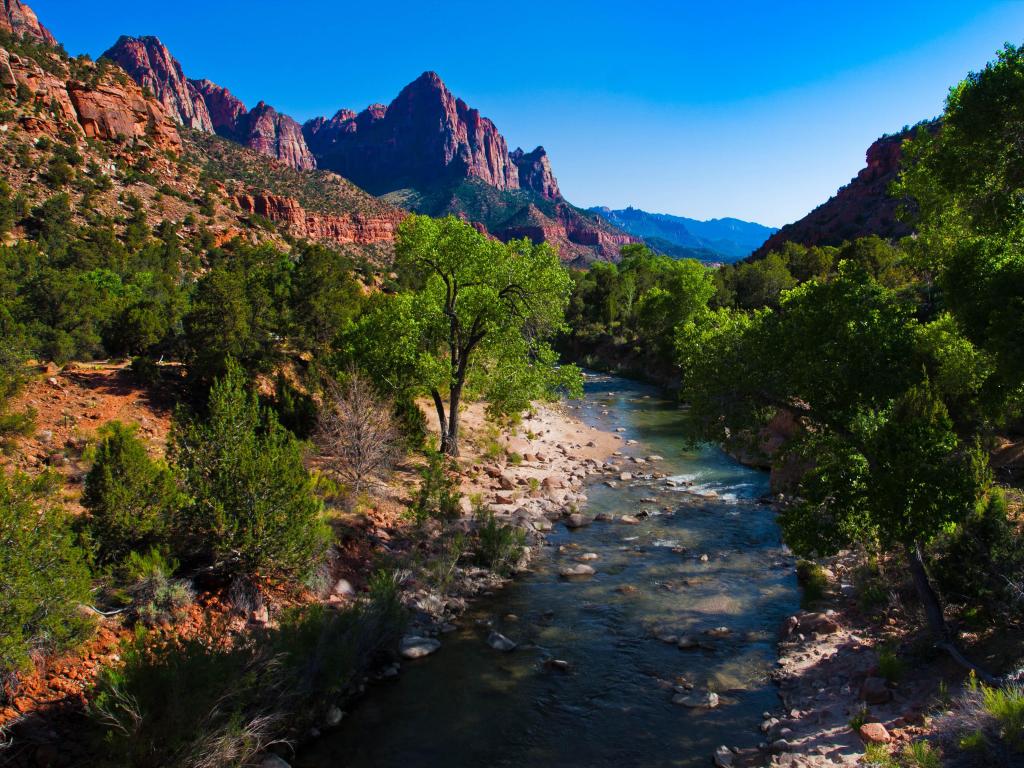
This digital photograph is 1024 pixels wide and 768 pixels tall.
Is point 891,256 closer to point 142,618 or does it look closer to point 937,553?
point 937,553

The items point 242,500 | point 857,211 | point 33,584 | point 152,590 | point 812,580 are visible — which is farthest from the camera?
point 857,211

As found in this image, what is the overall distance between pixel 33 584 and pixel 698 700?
10948mm

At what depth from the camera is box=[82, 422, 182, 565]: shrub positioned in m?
11.1

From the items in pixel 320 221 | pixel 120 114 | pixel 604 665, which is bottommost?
pixel 604 665

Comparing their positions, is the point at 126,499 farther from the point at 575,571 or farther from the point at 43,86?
the point at 43,86

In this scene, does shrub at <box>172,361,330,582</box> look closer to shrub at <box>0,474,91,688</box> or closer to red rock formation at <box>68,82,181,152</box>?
shrub at <box>0,474,91,688</box>

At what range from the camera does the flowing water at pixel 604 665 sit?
31.1 ft

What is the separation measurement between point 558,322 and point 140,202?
2350 inches

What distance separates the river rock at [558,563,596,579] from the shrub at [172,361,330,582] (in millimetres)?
7009

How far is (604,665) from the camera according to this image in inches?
469

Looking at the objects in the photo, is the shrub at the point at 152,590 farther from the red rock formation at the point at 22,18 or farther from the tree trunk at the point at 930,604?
the red rock formation at the point at 22,18

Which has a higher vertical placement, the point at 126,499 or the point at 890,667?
the point at 126,499

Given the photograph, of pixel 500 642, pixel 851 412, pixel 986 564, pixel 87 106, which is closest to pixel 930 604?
pixel 986 564

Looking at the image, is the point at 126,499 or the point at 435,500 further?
the point at 435,500
